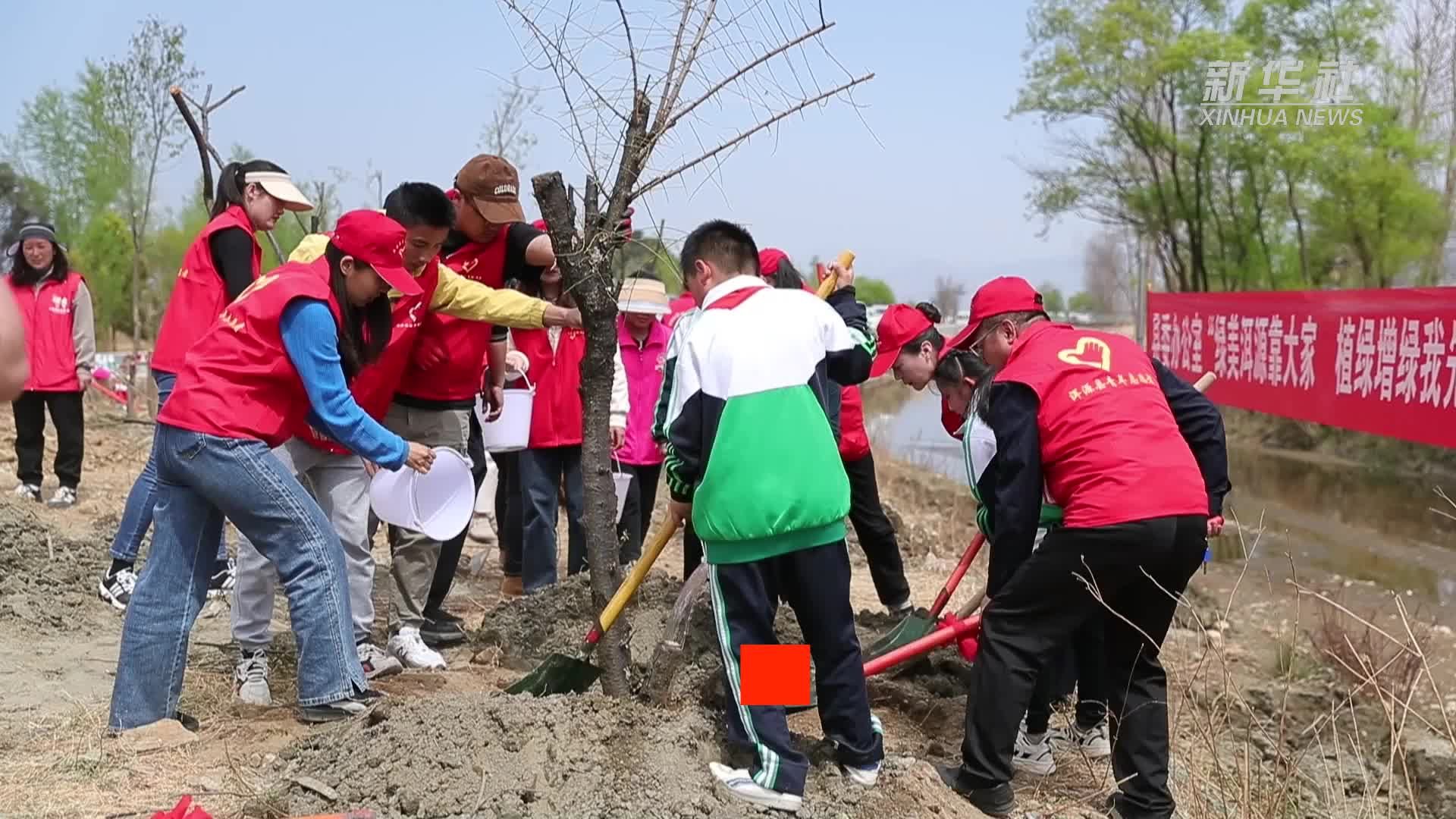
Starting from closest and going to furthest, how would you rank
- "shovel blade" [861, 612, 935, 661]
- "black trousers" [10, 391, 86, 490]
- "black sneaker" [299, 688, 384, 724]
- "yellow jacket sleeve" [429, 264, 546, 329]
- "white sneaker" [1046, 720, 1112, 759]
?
"black sneaker" [299, 688, 384, 724]
"white sneaker" [1046, 720, 1112, 759]
"yellow jacket sleeve" [429, 264, 546, 329]
"shovel blade" [861, 612, 935, 661]
"black trousers" [10, 391, 86, 490]

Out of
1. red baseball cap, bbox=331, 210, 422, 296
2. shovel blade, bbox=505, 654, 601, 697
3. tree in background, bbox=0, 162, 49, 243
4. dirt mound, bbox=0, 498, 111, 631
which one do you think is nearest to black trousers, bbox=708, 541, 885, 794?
shovel blade, bbox=505, 654, 601, 697

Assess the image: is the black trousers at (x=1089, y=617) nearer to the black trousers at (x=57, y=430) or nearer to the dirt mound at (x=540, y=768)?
the dirt mound at (x=540, y=768)

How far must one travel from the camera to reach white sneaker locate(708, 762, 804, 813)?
3.06m

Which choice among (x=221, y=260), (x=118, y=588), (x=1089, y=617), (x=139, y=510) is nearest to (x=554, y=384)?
(x=221, y=260)

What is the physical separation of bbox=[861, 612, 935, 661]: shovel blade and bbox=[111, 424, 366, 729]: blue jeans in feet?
6.22

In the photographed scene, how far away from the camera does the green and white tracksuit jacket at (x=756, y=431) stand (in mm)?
3092

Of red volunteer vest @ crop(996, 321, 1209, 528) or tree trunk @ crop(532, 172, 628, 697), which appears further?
tree trunk @ crop(532, 172, 628, 697)

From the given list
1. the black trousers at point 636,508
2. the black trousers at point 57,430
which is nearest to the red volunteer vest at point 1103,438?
the black trousers at point 636,508

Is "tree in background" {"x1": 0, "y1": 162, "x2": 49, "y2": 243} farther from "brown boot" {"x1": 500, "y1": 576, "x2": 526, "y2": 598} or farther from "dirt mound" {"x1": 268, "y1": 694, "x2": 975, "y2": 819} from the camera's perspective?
"dirt mound" {"x1": 268, "y1": 694, "x2": 975, "y2": 819}

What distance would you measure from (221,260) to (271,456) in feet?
5.38

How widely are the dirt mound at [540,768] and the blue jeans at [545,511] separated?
2008mm

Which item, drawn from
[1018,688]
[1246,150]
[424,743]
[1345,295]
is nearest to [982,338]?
[1018,688]

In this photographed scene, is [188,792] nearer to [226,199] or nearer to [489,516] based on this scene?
[226,199]

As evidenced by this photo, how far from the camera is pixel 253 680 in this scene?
154 inches
